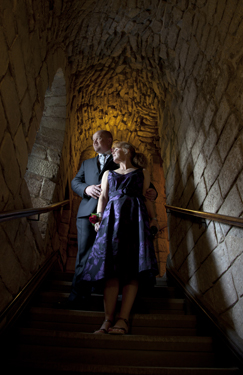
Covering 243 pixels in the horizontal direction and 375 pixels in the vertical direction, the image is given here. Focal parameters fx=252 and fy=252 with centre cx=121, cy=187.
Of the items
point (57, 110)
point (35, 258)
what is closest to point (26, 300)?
point (35, 258)

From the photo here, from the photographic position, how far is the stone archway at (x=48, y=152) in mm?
2797

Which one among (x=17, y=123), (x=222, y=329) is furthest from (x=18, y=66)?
(x=222, y=329)

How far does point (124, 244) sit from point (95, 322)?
0.55 meters

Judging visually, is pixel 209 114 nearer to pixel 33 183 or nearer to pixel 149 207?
pixel 149 207

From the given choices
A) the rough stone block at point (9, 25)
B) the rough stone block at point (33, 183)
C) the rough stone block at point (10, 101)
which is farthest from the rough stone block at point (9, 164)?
the rough stone block at point (33, 183)

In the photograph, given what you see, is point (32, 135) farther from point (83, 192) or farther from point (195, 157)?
point (195, 157)

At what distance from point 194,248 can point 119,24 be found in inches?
107

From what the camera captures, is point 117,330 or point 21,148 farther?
point 21,148

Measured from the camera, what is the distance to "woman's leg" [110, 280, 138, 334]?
1.48 meters

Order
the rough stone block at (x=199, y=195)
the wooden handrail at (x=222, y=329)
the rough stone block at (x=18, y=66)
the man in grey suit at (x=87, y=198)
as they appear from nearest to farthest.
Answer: the wooden handrail at (x=222, y=329), the rough stone block at (x=18, y=66), the man in grey suit at (x=87, y=198), the rough stone block at (x=199, y=195)

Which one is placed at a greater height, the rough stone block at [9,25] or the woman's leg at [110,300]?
the rough stone block at [9,25]

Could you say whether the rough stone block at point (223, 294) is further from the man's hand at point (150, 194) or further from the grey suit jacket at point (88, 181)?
the grey suit jacket at point (88, 181)

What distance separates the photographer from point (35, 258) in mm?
2107

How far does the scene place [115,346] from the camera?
139cm
